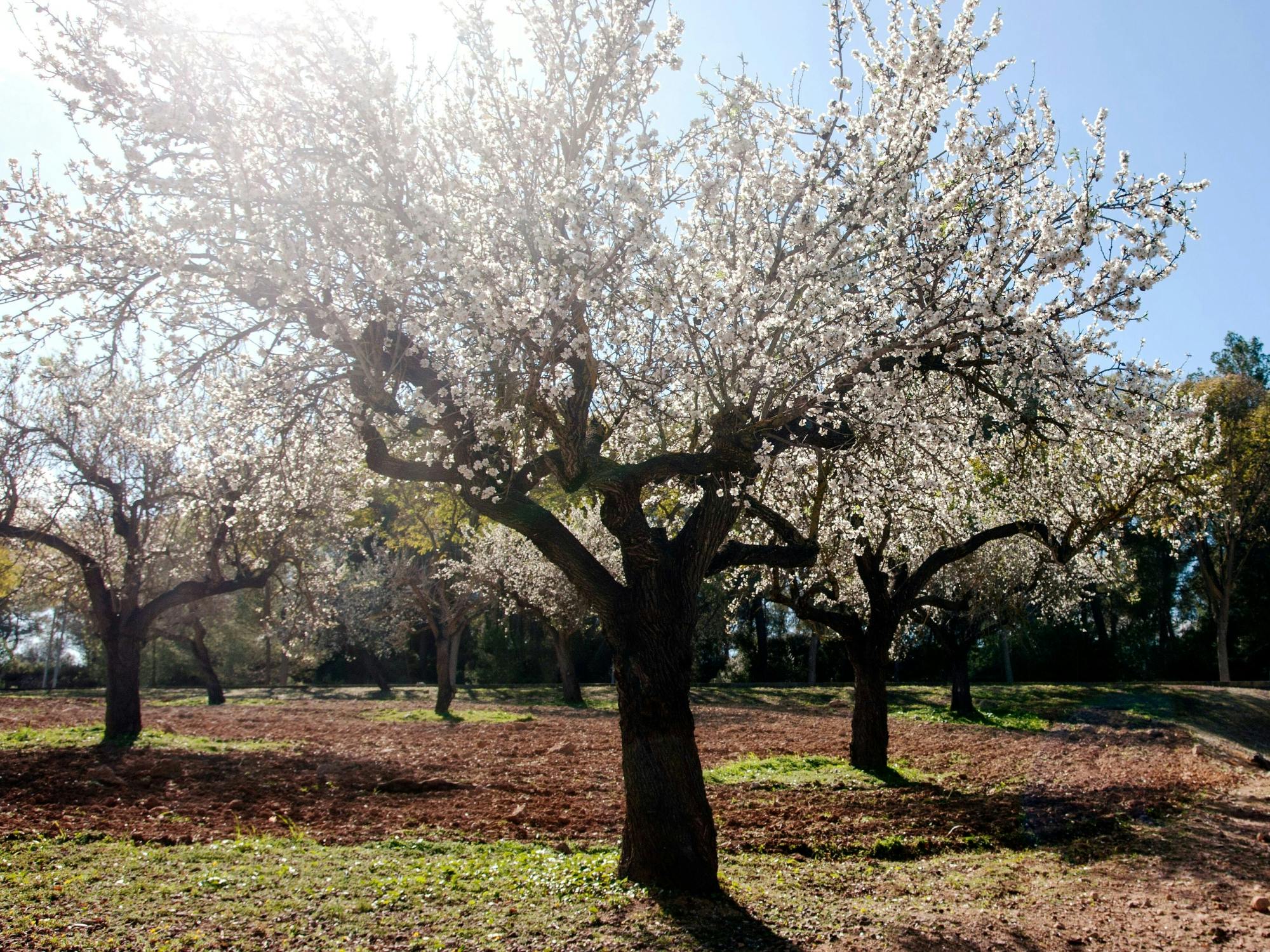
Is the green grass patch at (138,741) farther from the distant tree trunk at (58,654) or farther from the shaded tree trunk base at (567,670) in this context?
the distant tree trunk at (58,654)

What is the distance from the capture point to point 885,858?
8.45 metres

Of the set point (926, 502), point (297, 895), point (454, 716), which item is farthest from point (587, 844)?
point (454, 716)

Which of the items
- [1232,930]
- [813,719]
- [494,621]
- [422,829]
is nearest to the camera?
[1232,930]

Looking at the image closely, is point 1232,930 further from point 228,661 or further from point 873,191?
point 228,661

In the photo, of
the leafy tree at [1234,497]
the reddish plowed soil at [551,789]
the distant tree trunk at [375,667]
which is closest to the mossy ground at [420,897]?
the reddish plowed soil at [551,789]

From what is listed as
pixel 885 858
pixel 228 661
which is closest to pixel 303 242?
pixel 885 858

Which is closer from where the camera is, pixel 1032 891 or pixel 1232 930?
pixel 1232 930

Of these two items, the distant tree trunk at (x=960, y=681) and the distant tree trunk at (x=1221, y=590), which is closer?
the distant tree trunk at (x=960, y=681)

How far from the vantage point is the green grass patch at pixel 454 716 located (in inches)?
888

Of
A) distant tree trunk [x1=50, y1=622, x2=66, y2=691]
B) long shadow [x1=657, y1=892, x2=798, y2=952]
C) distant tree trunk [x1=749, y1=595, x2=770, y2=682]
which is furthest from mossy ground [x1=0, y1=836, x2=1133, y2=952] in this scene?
distant tree trunk [x1=50, y1=622, x2=66, y2=691]

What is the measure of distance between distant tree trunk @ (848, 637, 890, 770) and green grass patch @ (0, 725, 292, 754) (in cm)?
1022

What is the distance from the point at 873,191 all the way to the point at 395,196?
3.79m

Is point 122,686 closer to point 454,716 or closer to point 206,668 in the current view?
point 454,716

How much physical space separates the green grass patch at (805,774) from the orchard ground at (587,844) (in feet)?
0.24
